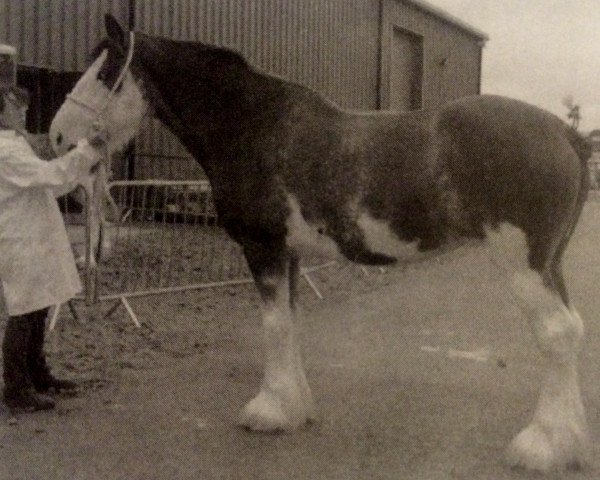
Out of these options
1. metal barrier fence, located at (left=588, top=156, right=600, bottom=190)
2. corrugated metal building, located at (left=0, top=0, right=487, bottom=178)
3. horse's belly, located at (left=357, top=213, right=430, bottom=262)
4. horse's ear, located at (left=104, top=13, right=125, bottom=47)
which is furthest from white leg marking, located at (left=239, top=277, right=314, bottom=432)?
corrugated metal building, located at (left=0, top=0, right=487, bottom=178)

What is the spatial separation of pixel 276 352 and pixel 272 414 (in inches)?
12.1

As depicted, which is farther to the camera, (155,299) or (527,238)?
(155,299)

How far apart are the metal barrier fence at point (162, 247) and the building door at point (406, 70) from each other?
9.36m

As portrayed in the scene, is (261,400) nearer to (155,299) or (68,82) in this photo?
(155,299)

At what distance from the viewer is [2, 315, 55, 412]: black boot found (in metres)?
4.45

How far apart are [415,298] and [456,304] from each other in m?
0.49

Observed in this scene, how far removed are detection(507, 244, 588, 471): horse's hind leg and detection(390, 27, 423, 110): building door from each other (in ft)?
46.2

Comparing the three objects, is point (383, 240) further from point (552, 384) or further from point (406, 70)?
point (406, 70)

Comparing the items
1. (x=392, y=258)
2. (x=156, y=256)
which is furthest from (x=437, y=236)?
(x=156, y=256)

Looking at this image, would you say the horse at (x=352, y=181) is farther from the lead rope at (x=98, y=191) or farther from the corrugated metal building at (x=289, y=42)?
the corrugated metal building at (x=289, y=42)

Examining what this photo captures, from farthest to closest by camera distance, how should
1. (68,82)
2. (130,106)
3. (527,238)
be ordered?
(68,82) → (130,106) → (527,238)

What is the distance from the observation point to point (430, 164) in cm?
368

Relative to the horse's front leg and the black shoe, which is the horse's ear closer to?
the horse's front leg

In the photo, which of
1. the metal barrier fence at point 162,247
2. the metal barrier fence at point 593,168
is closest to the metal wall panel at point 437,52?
the metal barrier fence at point 162,247
